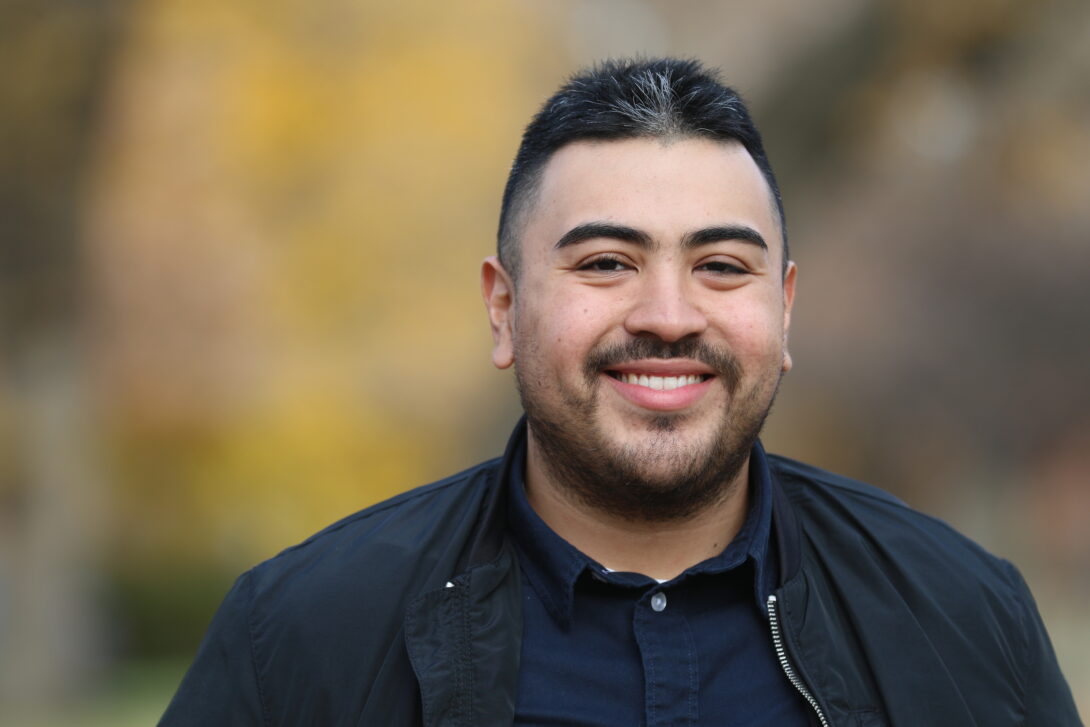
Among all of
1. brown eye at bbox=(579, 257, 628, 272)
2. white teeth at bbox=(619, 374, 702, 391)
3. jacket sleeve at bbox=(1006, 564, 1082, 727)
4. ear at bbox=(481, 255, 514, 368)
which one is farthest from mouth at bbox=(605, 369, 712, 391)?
jacket sleeve at bbox=(1006, 564, 1082, 727)

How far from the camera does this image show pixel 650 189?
2.22 metres

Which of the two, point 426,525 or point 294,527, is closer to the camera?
point 426,525

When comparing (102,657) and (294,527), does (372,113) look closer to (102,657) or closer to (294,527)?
(294,527)

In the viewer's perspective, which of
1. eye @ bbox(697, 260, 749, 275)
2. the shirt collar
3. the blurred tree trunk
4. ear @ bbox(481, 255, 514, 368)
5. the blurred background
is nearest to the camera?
the shirt collar

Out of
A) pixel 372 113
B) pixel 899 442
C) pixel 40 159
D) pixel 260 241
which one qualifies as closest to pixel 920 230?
pixel 899 442

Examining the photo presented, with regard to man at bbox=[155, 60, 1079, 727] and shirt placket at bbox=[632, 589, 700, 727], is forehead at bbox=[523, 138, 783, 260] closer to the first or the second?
man at bbox=[155, 60, 1079, 727]

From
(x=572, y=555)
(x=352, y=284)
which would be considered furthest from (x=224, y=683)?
(x=352, y=284)

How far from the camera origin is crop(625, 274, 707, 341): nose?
6.95 feet

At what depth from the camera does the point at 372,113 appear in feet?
33.7

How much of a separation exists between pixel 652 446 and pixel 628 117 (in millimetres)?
604

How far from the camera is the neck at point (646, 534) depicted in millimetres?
2256

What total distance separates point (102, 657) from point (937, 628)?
370 inches

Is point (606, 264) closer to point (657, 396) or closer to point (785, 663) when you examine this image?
point (657, 396)

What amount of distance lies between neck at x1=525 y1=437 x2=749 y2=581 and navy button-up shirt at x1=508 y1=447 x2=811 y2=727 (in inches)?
3.1
